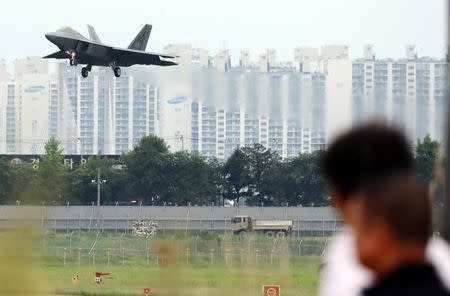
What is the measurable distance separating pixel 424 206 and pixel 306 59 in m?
171

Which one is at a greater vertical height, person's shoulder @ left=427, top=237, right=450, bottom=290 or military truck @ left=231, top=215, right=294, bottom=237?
person's shoulder @ left=427, top=237, right=450, bottom=290

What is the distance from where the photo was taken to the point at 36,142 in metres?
192

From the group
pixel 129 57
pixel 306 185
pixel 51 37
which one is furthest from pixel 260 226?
pixel 306 185

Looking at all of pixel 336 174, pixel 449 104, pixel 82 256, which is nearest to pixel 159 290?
pixel 449 104

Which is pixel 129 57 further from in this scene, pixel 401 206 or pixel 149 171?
pixel 401 206

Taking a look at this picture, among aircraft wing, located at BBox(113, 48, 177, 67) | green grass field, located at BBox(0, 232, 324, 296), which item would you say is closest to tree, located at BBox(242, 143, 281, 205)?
aircraft wing, located at BBox(113, 48, 177, 67)

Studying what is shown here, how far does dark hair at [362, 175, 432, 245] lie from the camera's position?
8.93ft

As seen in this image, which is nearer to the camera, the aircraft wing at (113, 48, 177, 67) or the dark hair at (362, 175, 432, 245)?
the dark hair at (362, 175, 432, 245)

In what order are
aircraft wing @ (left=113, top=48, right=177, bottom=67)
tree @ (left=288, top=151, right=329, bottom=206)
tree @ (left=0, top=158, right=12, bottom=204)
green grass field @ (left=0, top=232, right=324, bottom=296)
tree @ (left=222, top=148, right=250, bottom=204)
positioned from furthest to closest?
tree @ (left=222, top=148, right=250, bottom=204), tree @ (left=288, top=151, right=329, bottom=206), tree @ (left=0, top=158, right=12, bottom=204), aircraft wing @ (left=113, top=48, right=177, bottom=67), green grass field @ (left=0, top=232, right=324, bottom=296)

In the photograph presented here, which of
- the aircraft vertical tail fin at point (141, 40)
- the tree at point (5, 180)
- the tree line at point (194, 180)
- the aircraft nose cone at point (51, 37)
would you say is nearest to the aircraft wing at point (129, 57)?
the aircraft nose cone at point (51, 37)

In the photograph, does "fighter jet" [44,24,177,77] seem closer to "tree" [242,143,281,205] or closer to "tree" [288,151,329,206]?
"tree" [288,151,329,206]

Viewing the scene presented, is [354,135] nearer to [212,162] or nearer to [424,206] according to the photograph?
[424,206]

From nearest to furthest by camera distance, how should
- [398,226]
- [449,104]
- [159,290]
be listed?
1. [398,226]
2. [449,104]
3. [159,290]

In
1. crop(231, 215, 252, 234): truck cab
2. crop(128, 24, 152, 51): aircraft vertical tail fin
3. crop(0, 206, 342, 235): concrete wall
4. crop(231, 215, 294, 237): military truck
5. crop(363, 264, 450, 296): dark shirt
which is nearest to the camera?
crop(363, 264, 450, 296): dark shirt
